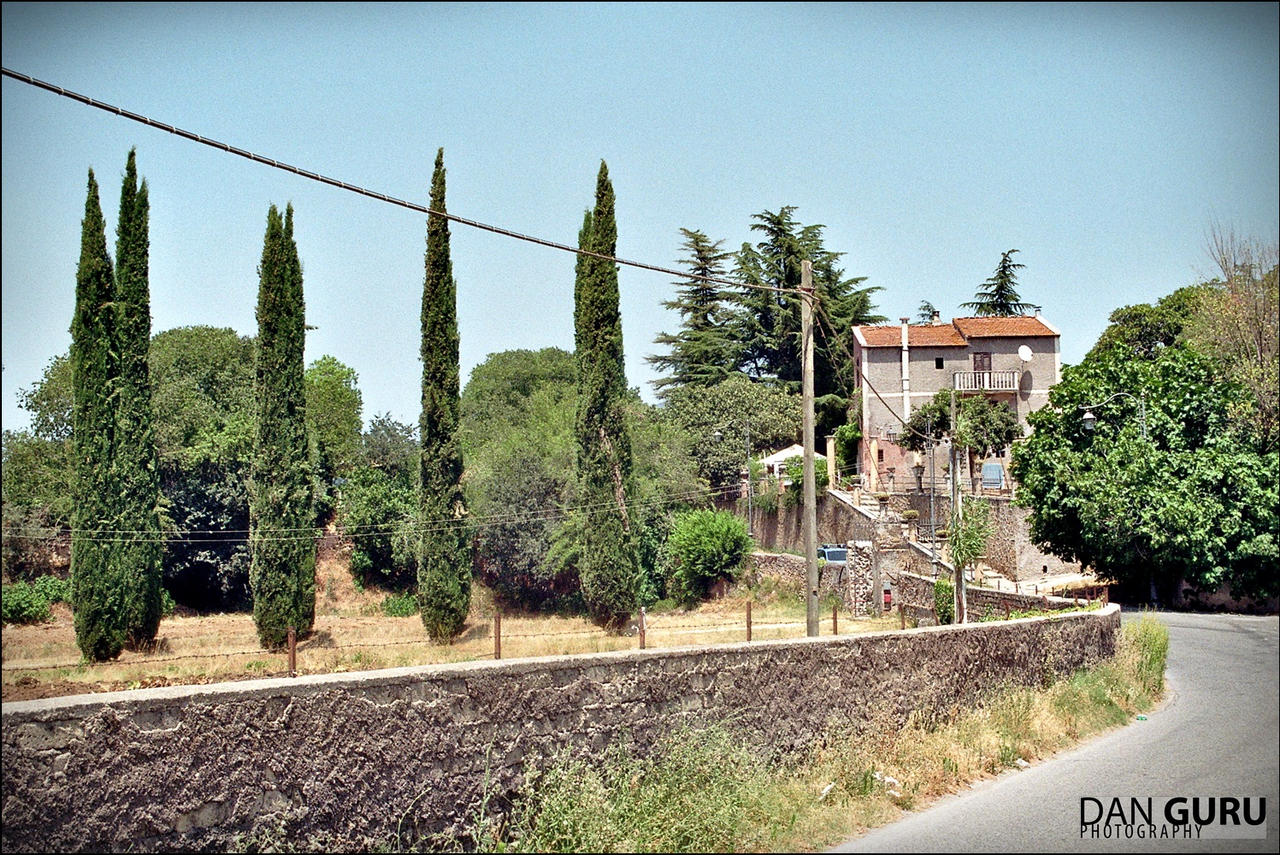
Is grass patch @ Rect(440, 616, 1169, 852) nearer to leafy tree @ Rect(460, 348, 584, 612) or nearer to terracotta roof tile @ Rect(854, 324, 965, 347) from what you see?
leafy tree @ Rect(460, 348, 584, 612)

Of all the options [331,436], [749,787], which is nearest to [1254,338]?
[749,787]

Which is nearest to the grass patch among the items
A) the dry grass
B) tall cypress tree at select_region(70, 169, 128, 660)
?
the dry grass

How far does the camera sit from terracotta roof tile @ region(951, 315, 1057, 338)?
1932 inches

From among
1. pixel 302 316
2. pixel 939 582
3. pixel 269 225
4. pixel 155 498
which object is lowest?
pixel 939 582

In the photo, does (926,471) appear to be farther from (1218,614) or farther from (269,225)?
(1218,614)

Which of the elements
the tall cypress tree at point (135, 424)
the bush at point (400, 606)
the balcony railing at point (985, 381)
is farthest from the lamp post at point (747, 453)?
the tall cypress tree at point (135, 424)

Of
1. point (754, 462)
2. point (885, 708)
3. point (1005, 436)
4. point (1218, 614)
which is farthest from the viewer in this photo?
point (754, 462)

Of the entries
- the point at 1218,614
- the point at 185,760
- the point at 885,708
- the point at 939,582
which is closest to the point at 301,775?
the point at 185,760

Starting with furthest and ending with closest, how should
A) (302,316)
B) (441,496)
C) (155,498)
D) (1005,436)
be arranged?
(1005,436) → (441,496) → (302,316) → (155,498)

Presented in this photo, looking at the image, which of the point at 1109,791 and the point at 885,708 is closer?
the point at 1109,791

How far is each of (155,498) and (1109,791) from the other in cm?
2852

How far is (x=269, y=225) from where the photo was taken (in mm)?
34250

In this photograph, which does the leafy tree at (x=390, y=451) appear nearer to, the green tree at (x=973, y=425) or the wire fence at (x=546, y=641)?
the wire fence at (x=546, y=641)

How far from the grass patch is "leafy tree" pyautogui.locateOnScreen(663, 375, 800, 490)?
137ft
